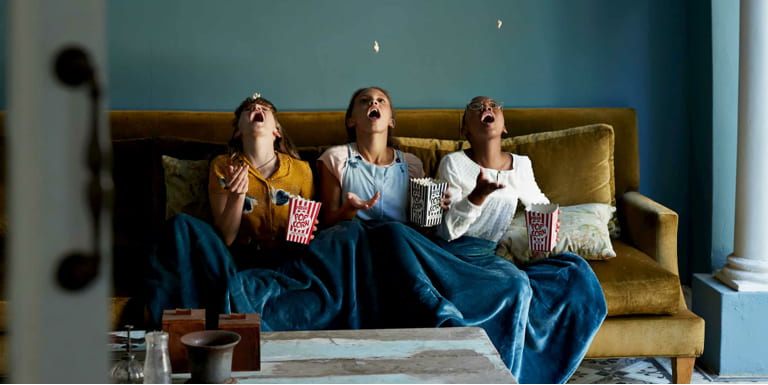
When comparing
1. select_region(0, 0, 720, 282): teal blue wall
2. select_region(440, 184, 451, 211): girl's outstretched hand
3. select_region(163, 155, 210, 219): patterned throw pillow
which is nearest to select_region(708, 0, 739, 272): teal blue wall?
select_region(0, 0, 720, 282): teal blue wall

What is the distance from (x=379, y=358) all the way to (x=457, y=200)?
1.14 m

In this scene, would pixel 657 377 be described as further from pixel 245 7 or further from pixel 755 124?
pixel 245 7

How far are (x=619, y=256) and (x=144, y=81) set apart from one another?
201 centimetres

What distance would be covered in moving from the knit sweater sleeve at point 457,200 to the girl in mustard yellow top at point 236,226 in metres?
0.48

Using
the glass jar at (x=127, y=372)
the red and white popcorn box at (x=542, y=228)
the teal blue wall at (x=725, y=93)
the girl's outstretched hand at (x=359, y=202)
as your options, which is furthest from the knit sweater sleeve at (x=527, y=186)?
the glass jar at (x=127, y=372)

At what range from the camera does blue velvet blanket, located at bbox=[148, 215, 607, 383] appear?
7.13 ft

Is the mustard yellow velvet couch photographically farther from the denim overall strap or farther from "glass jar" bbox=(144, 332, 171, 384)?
"glass jar" bbox=(144, 332, 171, 384)

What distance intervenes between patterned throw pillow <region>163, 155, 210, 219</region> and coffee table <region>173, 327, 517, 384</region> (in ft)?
3.61

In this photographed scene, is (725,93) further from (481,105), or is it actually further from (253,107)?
(253,107)

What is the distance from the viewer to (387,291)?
7.39ft

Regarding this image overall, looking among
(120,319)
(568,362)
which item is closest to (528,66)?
(568,362)

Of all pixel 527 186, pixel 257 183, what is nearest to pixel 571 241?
pixel 527 186

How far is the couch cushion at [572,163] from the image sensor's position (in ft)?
9.52

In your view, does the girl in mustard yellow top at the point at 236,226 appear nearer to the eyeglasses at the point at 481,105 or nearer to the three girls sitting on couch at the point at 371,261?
the three girls sitting on couch at the point at 371,261
